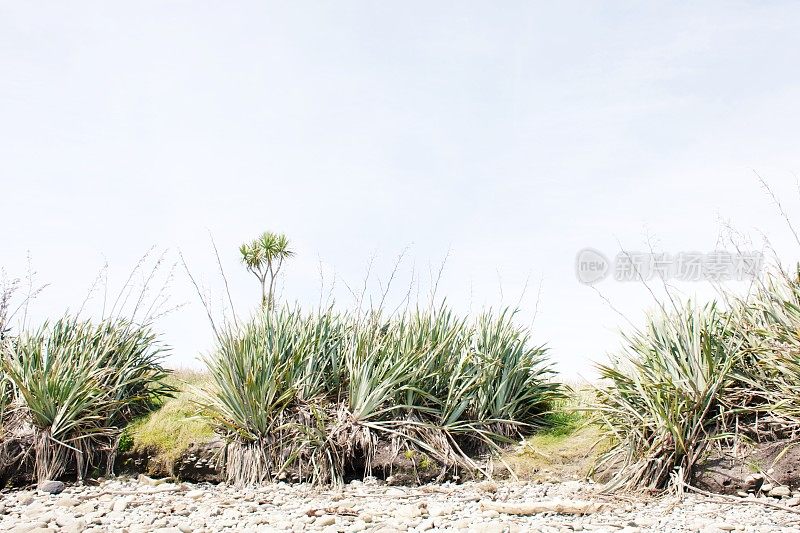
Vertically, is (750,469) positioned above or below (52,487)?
above

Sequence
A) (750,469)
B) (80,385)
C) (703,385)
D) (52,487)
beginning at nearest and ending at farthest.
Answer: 1. (750,469)
2. (703,385)
3. (52,487)
4. (80,385)

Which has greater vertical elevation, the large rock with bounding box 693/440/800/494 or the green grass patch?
the green grass patch

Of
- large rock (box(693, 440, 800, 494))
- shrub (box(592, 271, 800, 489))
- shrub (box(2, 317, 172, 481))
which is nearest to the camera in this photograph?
large rock (box(693, 440, 800, 494))

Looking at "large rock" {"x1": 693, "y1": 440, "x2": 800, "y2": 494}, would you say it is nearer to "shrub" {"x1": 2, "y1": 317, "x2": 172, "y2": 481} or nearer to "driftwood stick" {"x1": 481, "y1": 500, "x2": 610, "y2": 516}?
"driftwood stick" {"x1": 481, "y1": 500, "x2": 610, "y2": 516}

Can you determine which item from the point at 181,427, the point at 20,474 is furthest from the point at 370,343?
the point at 20,474

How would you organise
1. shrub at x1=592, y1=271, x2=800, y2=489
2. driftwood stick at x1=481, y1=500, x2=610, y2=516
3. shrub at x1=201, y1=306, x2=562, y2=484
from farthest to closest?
shrub at x1=201, y1=306, x2=562, y2=484
shrub at x1=592, y1=271, x2=800, y2=489
driftwood stick at x1=481, y1=500, x2=610, y2=516

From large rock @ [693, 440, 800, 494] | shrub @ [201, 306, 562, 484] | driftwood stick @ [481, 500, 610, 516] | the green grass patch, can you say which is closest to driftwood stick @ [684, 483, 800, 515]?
large rock @ [693, 440, 800, 494]

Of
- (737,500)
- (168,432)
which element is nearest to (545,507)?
(737,500)

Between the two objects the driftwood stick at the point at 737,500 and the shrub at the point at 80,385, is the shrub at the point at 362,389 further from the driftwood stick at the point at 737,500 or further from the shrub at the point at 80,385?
the driftwood stick at the point at 737,500

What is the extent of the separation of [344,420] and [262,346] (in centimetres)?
129

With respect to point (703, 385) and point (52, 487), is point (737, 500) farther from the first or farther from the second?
point (52, 487)

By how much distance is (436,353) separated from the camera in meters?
7.61

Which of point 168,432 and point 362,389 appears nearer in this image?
point 362,389

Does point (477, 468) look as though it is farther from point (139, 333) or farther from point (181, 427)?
point (139, 333)
